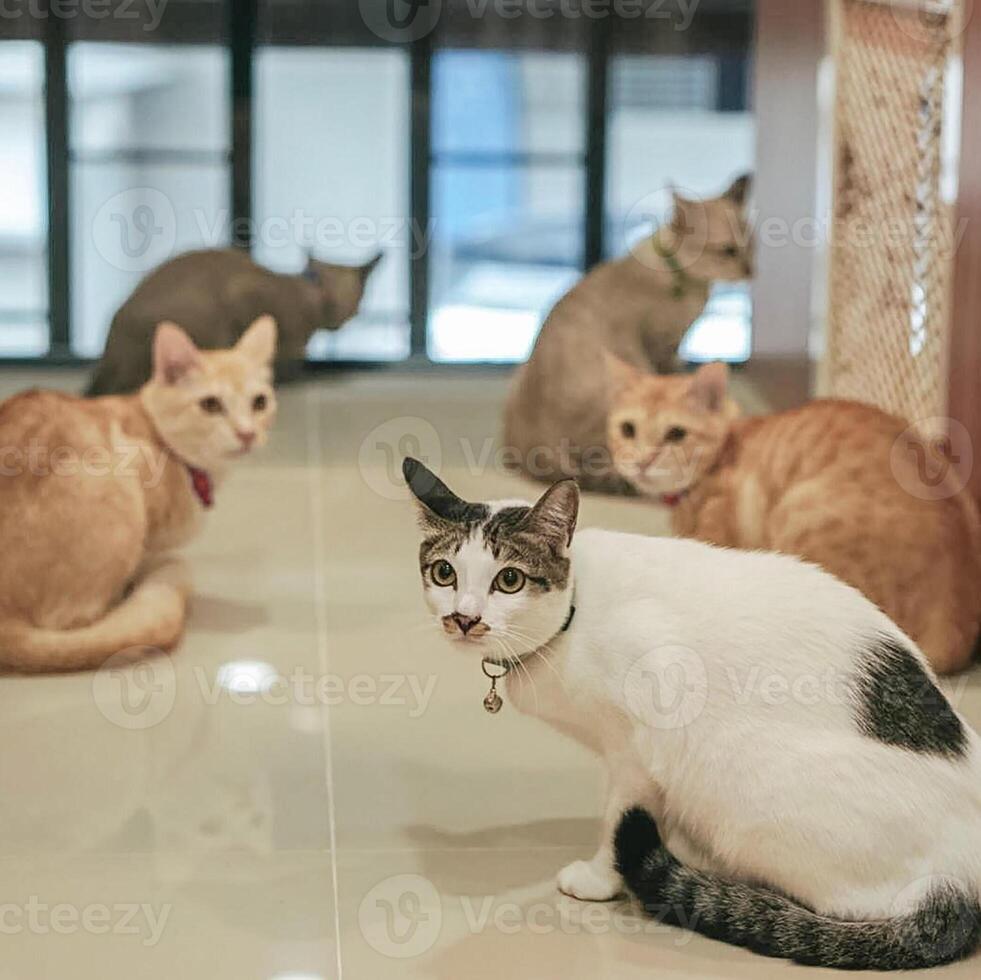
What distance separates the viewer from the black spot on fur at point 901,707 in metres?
1.51

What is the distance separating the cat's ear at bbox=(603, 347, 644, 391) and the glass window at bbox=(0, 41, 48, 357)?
82 cm

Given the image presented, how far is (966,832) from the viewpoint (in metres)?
1.50

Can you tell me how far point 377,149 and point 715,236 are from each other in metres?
0.52

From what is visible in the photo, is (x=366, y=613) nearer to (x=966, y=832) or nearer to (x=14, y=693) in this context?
(x=14, y=693)

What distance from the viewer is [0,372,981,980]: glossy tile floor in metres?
1.52

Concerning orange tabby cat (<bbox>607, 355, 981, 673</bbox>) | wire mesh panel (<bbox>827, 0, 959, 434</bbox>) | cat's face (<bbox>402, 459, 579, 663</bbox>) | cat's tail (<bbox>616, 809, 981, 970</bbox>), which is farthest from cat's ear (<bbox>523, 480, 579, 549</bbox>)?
wire mesh panel (<bbox>827, 0, 959, 434</bbox>)

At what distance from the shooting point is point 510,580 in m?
1.52

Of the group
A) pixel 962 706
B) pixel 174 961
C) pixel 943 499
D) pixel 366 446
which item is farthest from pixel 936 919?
pixel 366 446
